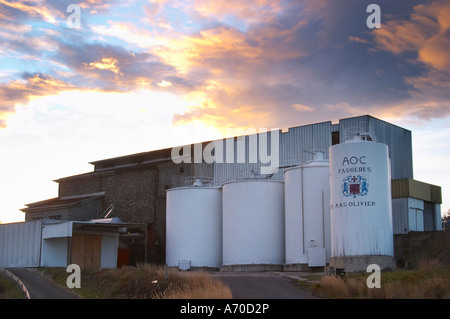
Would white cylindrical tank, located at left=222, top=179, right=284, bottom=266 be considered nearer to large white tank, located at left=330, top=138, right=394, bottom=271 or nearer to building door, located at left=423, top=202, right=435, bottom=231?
large white tank, located at left=330, top=138, right=394, bottom=271

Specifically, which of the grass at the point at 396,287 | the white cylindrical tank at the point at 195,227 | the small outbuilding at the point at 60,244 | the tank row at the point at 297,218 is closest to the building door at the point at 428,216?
the tank row at the point at 297,218

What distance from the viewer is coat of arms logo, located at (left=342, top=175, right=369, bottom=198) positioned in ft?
111

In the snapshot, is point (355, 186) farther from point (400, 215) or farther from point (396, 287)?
point (400, 215)

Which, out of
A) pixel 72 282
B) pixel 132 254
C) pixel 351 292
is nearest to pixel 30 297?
pixel 72 282

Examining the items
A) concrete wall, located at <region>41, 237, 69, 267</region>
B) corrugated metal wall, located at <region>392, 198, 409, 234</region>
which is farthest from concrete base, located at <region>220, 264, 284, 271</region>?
concrete wall, located at <region>41, 237, 69, 267</region>

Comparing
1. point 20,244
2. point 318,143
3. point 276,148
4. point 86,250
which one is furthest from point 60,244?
point 318,143

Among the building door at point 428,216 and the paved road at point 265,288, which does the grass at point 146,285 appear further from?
the building door at point 428,216

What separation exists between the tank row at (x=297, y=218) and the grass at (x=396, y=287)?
19.8ft

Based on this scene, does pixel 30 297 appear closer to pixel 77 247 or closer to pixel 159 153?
pixel 77 247

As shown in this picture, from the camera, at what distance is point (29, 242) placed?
139 feet

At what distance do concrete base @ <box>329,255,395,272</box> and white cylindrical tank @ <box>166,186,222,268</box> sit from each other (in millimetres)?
13659

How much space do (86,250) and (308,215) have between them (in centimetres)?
1695

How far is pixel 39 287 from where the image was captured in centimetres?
3173
